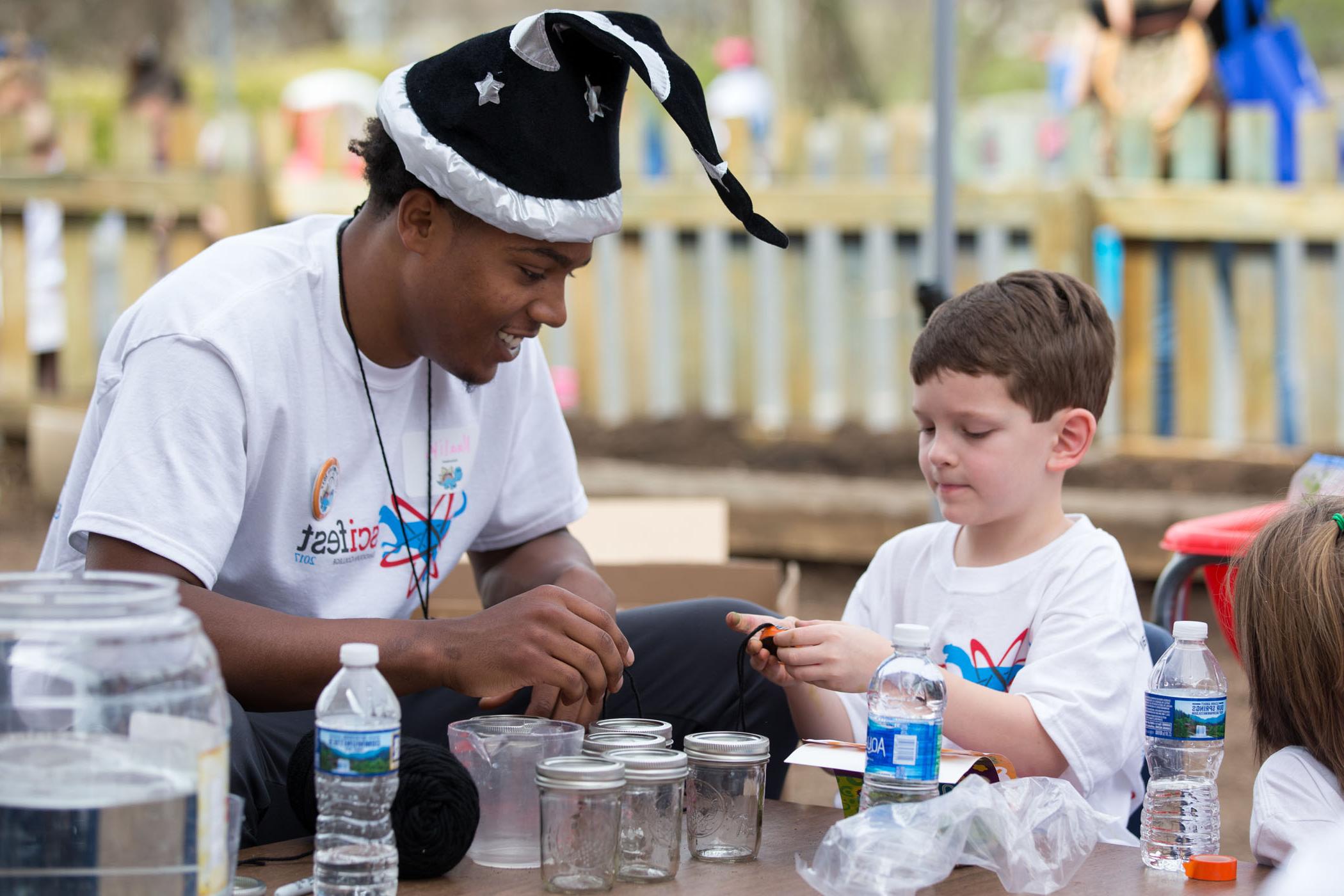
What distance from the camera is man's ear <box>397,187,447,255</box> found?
240cm

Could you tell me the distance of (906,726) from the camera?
76.9 inches

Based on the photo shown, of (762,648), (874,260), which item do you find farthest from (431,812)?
(874,260)

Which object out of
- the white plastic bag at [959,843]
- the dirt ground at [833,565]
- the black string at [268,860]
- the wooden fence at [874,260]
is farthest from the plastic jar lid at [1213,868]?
the wooden fence at [874,260]

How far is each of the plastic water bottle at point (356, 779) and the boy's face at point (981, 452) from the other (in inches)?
40.9

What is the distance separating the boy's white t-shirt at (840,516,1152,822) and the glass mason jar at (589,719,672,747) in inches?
15.6

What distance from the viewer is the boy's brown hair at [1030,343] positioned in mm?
2455

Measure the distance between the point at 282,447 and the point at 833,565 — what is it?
164 inches

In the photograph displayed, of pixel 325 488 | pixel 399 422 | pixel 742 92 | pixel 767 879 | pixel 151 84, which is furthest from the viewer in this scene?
pixel 742 92

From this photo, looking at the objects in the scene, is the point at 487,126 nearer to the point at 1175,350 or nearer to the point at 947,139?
the point at 947,139

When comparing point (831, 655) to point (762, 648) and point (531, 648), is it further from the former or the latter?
point (531, 648)

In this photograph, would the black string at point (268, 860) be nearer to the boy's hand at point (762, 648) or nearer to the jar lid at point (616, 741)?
the jar lid at point (616, 741)

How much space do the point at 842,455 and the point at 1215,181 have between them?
1900mm

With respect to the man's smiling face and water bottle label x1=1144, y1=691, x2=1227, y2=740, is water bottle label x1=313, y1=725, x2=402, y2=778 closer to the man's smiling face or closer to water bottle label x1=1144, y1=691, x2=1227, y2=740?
the man's smiling face

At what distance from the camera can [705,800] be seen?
6.66 ft
